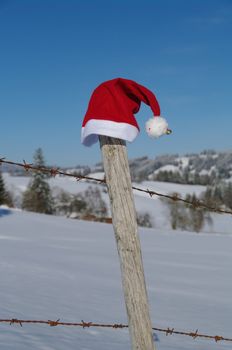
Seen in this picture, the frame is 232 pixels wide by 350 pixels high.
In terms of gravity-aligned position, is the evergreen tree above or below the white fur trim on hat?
above

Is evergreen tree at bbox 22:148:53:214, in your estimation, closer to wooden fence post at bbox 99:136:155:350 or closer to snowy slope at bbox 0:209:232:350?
snowy slope at bbox 0:209:232:350

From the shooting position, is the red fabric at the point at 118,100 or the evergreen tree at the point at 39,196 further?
the evergreen tree at the point at 39,196

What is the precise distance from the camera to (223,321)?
998cm

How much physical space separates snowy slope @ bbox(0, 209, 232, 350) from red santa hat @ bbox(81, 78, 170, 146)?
292 centimetres

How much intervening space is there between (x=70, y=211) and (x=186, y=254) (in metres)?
67.0

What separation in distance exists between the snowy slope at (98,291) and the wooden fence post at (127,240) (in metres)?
2.37

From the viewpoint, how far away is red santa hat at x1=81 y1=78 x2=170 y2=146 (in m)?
2.65

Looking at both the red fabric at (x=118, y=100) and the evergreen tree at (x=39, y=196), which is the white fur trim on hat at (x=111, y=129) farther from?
the evergreen tree at (x=39, y=196)

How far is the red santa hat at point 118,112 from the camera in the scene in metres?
2.65

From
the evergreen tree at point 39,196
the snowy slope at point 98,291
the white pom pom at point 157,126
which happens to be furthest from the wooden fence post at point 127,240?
the evergreen tree at point 39,196

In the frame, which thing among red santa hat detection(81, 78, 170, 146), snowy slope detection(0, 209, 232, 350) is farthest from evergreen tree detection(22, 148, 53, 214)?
red santa hat detection(81, 78, 170, 146)

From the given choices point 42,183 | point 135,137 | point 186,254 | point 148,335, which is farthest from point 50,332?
point 42,183

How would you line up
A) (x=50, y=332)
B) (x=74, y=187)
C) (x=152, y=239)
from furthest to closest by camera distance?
1. (x=74, y=187)
2. (x=152, y=239)
3. (x=50, y=332)

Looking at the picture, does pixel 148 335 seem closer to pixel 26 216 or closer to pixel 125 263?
pixel 125 263
